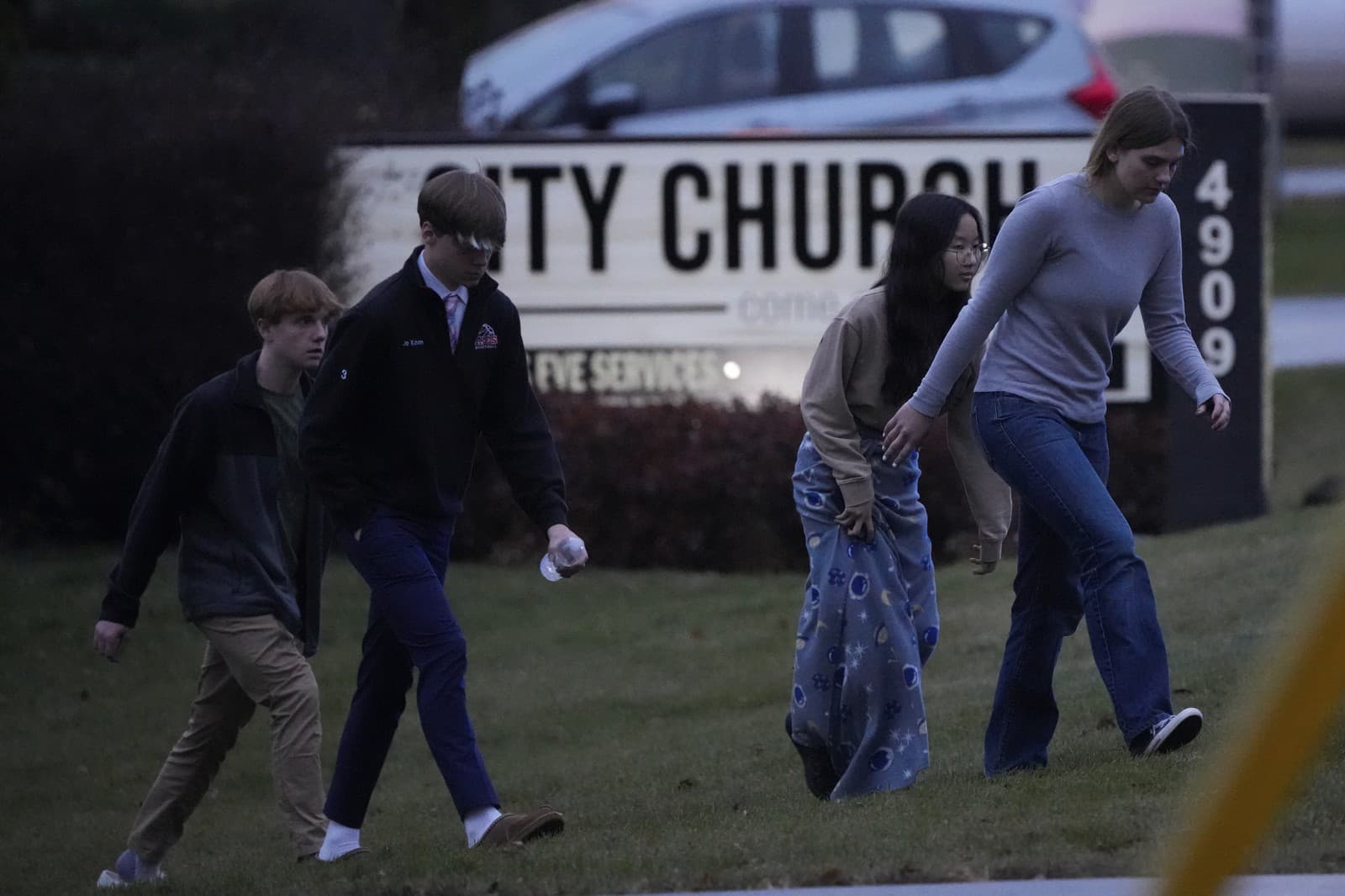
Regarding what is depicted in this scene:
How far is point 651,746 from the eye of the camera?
23.9ft

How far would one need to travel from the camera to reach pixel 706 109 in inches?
483

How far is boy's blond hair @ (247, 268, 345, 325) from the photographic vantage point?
534cm

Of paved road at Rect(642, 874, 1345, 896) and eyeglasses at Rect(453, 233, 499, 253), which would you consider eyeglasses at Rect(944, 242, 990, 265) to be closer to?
eyeglasses at Rect(453, 233, 499, 253)

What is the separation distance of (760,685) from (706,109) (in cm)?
513

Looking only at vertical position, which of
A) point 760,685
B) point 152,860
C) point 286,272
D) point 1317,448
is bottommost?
point 1317,448

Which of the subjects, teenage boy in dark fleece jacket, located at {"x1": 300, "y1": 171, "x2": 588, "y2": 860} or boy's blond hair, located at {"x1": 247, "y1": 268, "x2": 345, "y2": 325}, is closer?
teenage boy in dark fleece jacket, located at {"x1": 300, "y1": 171, "x2": 588, "y2": 860}

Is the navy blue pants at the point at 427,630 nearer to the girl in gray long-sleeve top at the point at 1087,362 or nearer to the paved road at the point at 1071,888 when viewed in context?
the paved road at the point at 1071,888

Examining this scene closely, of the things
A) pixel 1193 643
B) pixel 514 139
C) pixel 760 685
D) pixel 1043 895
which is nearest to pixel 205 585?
pixel 1043 895

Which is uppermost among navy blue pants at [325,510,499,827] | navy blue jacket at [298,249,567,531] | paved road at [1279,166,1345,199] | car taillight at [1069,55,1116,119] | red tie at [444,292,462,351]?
red tie at [444,292,462,351]

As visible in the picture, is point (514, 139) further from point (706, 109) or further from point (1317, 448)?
point (1317, 448)

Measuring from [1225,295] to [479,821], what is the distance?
6353 mm

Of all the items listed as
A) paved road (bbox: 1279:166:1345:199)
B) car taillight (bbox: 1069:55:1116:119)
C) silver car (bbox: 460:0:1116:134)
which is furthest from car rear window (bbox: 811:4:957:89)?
paved road (bbox: 1279:166:1345:199)

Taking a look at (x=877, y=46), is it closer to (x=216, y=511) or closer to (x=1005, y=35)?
(x=1005, y=35)

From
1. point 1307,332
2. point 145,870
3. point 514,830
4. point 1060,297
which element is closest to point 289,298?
point 514,830
